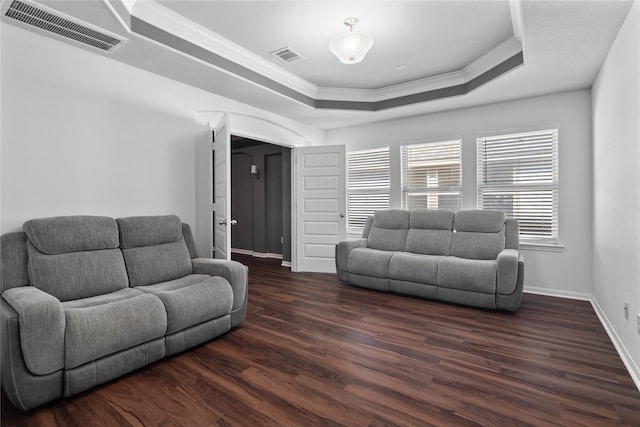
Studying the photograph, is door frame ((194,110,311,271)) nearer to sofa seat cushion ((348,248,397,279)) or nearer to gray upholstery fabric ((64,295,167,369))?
sofa seat cushion ((348,248,397,279))

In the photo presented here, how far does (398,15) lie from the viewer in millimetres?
2939

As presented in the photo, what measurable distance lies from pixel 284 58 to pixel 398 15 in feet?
4.66

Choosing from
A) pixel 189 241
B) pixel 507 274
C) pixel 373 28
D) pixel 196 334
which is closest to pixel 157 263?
pixel 189 241

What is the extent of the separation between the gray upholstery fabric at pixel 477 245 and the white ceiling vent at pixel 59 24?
13.6 feet

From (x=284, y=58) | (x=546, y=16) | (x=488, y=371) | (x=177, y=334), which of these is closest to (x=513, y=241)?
(x=488, y=371)

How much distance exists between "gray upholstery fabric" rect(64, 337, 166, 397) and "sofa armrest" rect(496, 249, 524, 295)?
10.4ft

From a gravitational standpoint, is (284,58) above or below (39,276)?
above

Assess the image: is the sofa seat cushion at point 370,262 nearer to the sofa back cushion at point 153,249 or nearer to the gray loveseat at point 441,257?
the gray loveseat at point 441,257

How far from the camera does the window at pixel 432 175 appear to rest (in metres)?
4.89

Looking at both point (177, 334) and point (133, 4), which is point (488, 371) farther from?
point (133, 4)

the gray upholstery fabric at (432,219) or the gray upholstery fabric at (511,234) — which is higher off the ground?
the gray upholstery fabric at (432,219)

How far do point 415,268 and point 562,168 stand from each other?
2213 mm

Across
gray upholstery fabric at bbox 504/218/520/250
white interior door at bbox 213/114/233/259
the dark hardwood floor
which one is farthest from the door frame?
gray upholstery fabric at bbox 504/218/520/250

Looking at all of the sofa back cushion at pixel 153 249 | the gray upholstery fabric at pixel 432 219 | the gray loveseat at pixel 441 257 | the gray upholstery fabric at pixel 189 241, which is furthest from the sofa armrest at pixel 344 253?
the sofa back cushion at pixel 153 249
